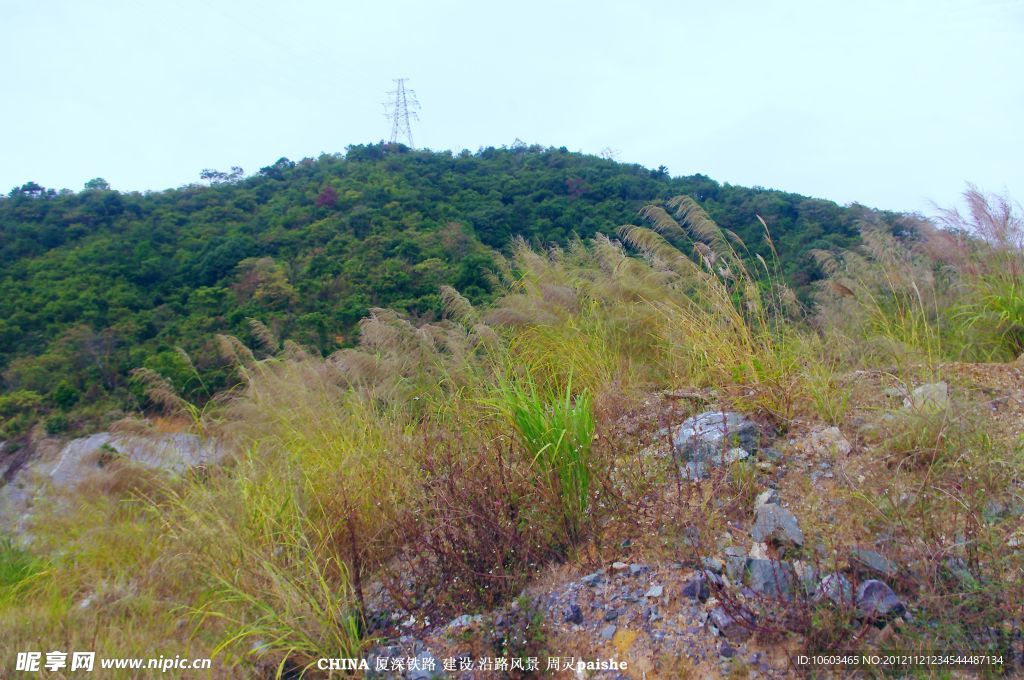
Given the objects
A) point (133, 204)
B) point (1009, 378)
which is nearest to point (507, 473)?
point (1009, 378)

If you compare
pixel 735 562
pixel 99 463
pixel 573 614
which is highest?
pixel 735 562

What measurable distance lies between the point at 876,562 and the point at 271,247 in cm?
1673

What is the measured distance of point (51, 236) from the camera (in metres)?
17.6

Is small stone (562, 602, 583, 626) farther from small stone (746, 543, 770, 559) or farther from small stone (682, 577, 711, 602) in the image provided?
small stone (746, 543, 770, 559)

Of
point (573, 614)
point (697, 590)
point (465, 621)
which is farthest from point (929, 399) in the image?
point (465, 621)

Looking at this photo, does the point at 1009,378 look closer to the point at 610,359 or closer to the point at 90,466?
the point at 610,359

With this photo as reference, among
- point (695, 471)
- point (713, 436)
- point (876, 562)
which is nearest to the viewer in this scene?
point (876, 562)

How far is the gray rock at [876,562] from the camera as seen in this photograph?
8.20 ft

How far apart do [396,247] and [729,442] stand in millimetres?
12781

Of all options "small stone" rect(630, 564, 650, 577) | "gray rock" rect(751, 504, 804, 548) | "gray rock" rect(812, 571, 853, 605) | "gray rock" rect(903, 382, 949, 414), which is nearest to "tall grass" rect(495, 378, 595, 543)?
"small stone" rect(630, 564, 650, 577)

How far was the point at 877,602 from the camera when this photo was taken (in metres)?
2.40

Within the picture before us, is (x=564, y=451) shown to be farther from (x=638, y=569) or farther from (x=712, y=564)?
(x=712, y=564)

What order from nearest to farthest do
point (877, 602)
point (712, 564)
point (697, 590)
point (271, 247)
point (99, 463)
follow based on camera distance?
point (877, 602) → point (697, 590) → point (712, 564) → point (99, 463) → point (271, 247)

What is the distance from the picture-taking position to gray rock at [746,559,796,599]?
2.51 metres
